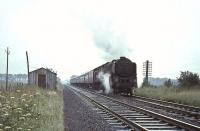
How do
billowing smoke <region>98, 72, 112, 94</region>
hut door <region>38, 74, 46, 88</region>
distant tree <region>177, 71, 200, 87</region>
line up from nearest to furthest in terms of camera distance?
distant tree <region>177, 71, 200, 87</region>, billowing smoke <region>98, 72, 112, 94</region>, hut door <region>38, 74, 46, 88</region>

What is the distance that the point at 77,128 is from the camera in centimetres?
1270

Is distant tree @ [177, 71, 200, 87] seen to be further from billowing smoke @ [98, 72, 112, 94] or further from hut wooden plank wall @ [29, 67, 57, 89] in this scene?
hut wooden plank wall @ [29, 67, 57, 89]

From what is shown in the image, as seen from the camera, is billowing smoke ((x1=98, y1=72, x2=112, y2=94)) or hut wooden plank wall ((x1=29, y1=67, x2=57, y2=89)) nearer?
billowing smoke ((x1=98, y1=72, x2=112, y2=94))

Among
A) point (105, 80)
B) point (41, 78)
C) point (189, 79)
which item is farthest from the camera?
point (41, 78)

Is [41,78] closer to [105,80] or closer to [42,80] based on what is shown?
[42,80]

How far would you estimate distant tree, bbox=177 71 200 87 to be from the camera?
33.9 m

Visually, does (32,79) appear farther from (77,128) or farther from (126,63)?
(77,128)

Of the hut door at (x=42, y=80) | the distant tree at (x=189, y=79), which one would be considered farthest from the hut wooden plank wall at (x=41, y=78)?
the distant tree at (x=189, y=79)

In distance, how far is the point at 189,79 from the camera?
34281mm

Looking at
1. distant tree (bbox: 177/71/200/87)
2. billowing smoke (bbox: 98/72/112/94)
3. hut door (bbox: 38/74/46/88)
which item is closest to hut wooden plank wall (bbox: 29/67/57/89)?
hut door (bbox: 38/74/46/88)

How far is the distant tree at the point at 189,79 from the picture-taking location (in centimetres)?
3386

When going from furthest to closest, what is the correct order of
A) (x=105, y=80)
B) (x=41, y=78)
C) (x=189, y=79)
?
(x=41, y=78), (x=105, y=80), (x=189, y=79)

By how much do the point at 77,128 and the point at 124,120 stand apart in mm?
2239

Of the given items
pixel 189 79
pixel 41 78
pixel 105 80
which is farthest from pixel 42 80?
pixel 189 79
